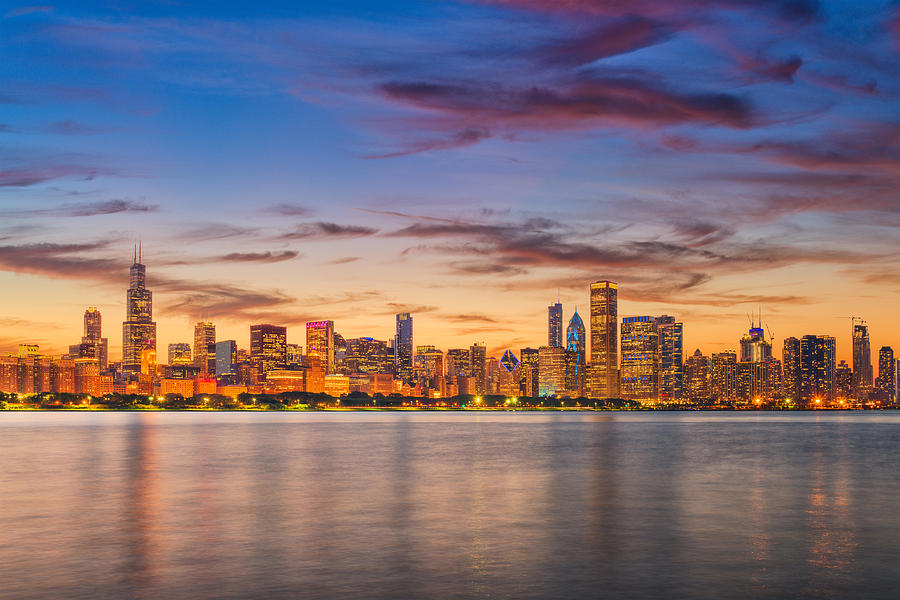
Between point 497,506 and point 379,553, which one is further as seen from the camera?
point 497,506

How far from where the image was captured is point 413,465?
2864 inches

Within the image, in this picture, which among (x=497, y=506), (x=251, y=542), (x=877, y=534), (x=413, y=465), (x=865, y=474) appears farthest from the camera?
(x=413, y=465)

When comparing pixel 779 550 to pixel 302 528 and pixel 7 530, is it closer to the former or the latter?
pixel 302 528

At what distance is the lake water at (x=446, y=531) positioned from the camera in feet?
82.6

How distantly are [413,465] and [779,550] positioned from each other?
44.7 metres

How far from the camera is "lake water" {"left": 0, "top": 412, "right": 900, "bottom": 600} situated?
991 inches

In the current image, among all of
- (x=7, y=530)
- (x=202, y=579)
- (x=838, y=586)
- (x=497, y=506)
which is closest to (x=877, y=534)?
(x=838, y=586)

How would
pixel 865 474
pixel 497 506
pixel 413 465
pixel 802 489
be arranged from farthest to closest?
pixel 413 465, pixel 865 474, pixel 802 489, pixel 497 506

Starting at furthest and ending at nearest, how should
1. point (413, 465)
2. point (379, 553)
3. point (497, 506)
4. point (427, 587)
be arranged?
point (413, 465), point (497, 506), point (379, 553), point (427, 587)

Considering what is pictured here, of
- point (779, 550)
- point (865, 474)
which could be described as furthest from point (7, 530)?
point (865, 474)

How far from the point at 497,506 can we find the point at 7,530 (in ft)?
71.9

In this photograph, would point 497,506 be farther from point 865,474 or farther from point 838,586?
point 865,474

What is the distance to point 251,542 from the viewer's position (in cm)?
3216

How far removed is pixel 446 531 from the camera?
35.1 m
